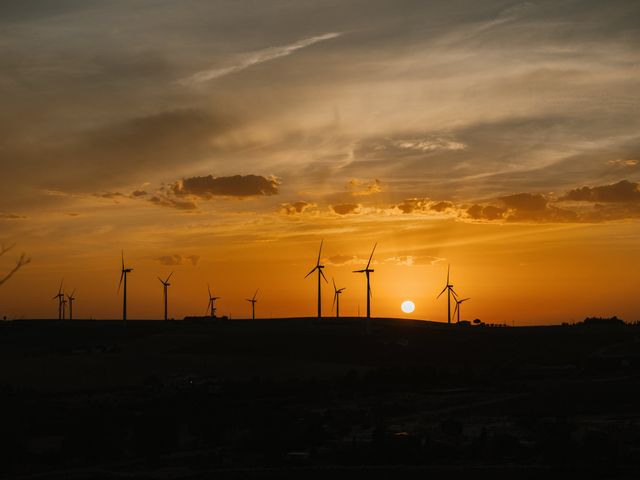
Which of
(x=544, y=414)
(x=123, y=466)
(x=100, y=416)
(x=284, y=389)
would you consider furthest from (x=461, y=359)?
(x=123, y=466)

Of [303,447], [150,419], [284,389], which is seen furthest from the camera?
[284,389]

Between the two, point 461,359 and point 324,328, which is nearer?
point 461,359

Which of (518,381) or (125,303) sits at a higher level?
(125,303)

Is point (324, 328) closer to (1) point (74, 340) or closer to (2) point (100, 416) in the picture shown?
(1) point (74, 340)

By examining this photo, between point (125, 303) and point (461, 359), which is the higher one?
point (125, 303)

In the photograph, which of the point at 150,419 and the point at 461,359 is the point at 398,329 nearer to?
the point at 461,359

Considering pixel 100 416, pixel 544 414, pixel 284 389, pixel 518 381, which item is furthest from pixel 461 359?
pixel 100 416

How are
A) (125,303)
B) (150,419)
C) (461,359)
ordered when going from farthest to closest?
(125,303) → (461,359) → (150,419)
